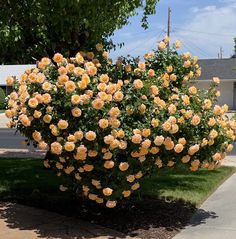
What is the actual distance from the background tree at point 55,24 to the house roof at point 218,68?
113 ft

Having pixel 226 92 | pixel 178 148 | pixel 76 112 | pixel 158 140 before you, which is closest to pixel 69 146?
pixel 76 112

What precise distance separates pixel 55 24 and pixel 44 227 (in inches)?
124

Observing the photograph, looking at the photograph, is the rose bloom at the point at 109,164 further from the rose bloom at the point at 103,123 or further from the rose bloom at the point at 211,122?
the rose bloom at the point at 211,122

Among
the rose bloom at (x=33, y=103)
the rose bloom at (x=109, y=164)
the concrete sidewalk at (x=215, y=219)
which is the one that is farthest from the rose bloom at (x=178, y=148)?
the rose bloom at (x=33, y=103)

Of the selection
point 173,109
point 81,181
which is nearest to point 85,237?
point 81,181

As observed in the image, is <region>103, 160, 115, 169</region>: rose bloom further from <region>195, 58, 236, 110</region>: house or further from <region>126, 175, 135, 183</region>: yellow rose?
<region>195, 58, 236, 110</region>: house

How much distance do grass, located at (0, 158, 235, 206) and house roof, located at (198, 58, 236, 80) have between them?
33516mm

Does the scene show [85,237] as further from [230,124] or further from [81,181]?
[230,124]

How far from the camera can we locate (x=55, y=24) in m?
7.95

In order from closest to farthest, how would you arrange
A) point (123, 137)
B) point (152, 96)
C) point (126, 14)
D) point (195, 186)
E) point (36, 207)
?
point (123, 137), point (152, 96), point (36, 207), point (195, 186), point (126, 14)

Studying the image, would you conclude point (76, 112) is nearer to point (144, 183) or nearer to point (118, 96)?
point (118, 96)

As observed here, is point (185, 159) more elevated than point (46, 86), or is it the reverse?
point (46, 86)

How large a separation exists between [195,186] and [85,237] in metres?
3.84

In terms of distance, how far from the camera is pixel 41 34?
9.81m
